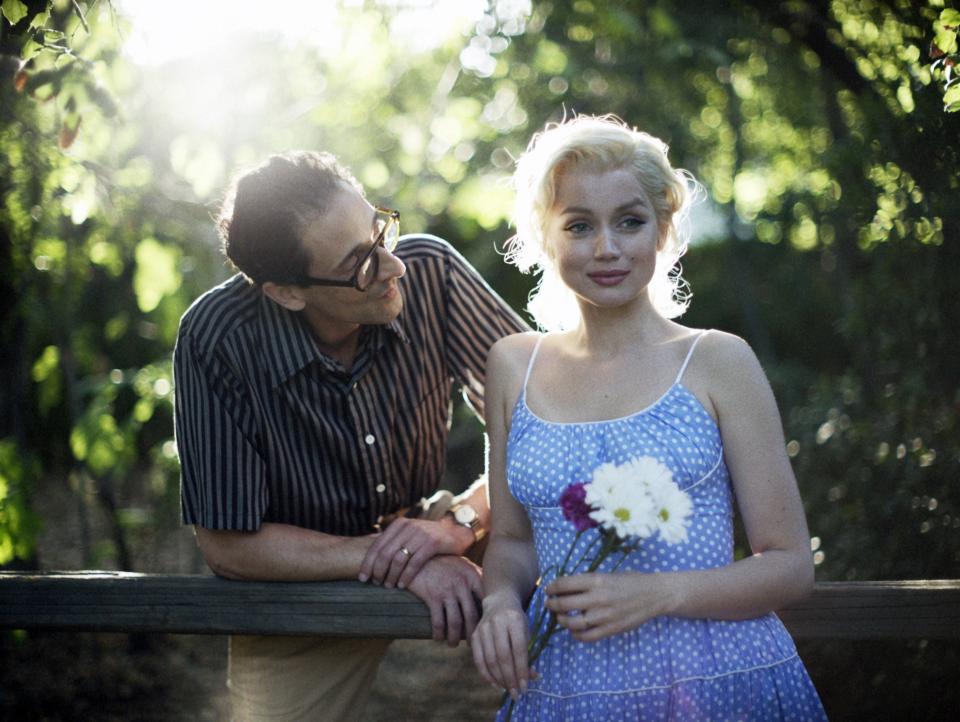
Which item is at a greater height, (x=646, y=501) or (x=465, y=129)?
(x=465, y=129)

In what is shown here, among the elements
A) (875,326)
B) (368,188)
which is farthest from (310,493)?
(368,188)

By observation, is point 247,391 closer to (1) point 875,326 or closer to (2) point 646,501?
(2) point 646,501

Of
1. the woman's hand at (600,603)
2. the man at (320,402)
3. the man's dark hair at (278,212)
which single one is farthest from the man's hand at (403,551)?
the man's dark hair at (278,212)

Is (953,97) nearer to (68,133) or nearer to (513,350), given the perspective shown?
(513,350)

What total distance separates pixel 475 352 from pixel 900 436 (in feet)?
6.59

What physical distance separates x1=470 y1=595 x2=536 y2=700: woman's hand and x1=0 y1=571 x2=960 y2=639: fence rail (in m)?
0.30

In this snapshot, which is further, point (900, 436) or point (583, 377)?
point (900, 436)

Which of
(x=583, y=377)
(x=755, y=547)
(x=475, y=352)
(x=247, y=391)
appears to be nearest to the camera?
(x=755, y=547)

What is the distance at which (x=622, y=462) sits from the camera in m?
2.16

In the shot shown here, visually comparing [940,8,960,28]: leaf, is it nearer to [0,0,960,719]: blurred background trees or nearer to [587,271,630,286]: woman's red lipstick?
[0,0,960,719]: blurred background trees

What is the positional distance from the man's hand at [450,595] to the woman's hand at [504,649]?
21 cm

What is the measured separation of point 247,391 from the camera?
8.93 feet

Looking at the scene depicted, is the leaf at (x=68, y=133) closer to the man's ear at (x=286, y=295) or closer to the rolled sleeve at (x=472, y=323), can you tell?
the man's ear at (x=286, y=295)

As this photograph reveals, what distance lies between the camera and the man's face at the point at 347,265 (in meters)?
2.82
